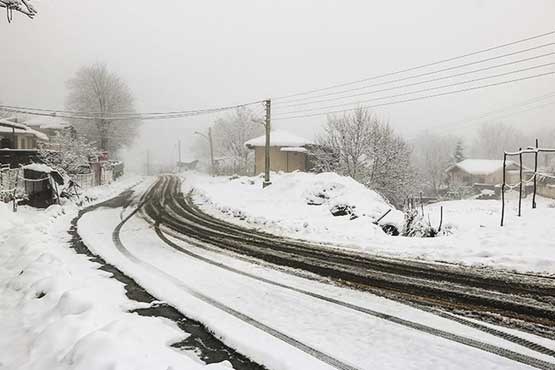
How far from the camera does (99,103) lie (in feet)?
199

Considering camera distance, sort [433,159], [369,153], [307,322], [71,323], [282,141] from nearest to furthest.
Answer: [71,323] → [307,322] → [369,153] → [282,141] → [433,159]

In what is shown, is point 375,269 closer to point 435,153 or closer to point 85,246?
point 85,246

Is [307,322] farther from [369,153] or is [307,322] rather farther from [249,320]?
[369,153]

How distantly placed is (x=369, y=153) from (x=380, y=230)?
20.2 metres

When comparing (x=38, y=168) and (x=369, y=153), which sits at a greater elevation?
(x=369, y=153)

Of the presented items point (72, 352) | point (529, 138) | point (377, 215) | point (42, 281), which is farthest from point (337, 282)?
point (529, 138)

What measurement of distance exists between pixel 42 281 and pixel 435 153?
99.6 metres

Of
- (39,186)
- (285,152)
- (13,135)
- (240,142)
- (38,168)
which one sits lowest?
(39,186)

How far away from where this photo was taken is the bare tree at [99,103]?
59219 millimetres

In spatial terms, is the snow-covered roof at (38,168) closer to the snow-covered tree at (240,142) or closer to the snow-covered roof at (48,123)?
the snow-covered tree at (240,142)

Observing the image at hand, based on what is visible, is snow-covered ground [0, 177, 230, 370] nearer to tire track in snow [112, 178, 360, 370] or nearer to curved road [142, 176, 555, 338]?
tire track in snow [112, 178, 360, 370]

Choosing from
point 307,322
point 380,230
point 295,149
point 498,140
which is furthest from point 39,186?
point 498,140

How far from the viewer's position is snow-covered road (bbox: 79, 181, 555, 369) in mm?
4461

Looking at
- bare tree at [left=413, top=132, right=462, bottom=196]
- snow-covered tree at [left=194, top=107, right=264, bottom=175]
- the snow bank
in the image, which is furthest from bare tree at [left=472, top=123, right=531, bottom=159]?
the snow bank
